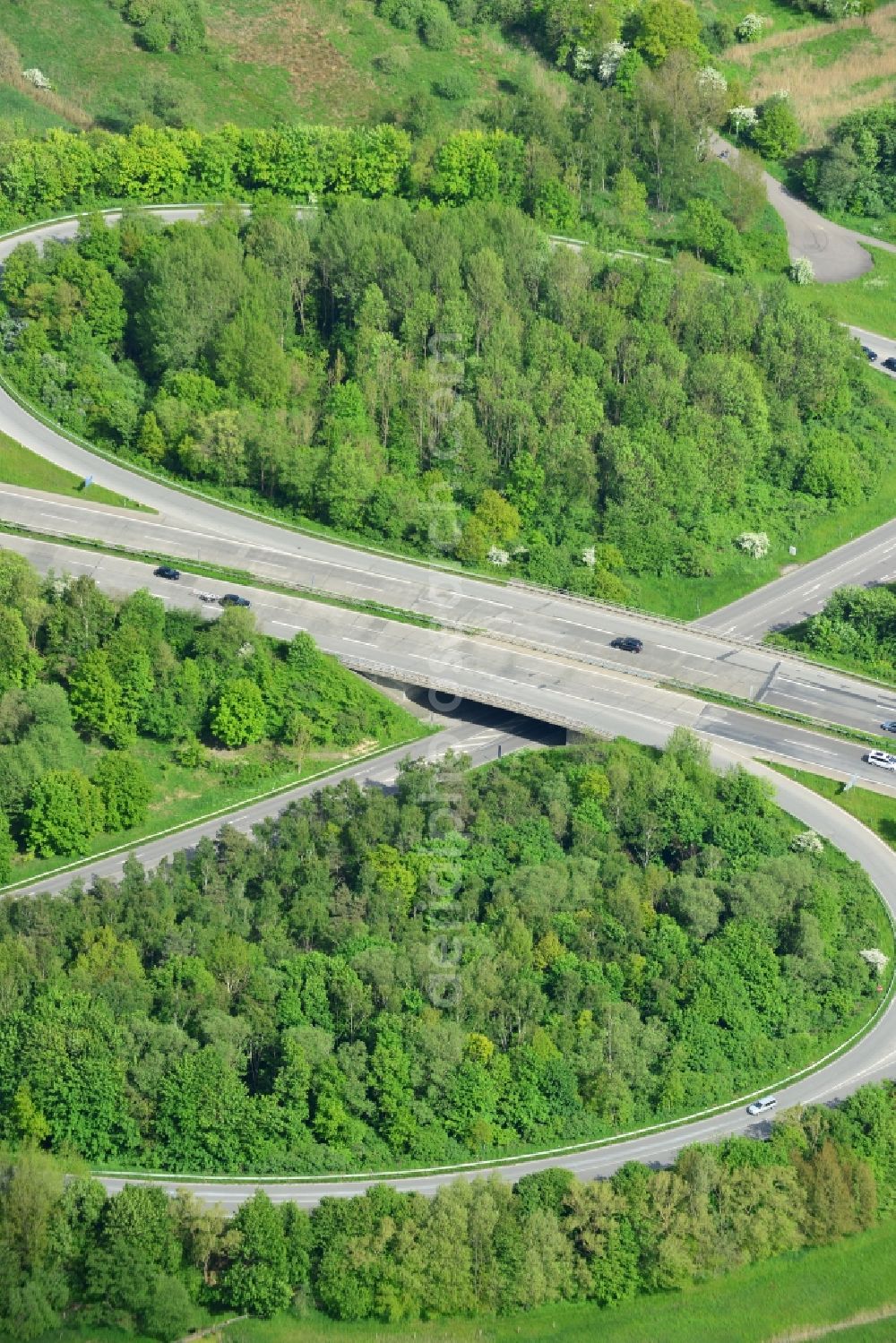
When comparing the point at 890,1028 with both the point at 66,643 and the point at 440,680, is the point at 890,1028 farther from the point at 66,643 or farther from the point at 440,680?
the point at 66,643

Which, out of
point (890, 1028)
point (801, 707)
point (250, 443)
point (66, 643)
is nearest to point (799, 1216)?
point (890, 1028)

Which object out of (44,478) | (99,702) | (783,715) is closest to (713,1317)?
(783,715)

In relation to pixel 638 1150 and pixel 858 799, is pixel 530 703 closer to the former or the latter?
pixel 858 799

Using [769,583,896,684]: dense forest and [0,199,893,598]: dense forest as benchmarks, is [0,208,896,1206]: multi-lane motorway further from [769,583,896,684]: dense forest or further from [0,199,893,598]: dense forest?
[0,199,893,598]: dense forest

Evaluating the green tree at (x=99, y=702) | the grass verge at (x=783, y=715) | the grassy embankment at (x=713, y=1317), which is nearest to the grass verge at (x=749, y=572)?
the grass verge at (x=783, y=715)

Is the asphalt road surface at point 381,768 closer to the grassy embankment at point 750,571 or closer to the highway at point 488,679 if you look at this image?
the highway at point 488,679

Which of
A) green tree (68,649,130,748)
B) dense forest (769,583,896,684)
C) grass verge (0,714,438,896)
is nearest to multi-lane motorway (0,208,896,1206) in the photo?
grass verge (0,714,438,896)
